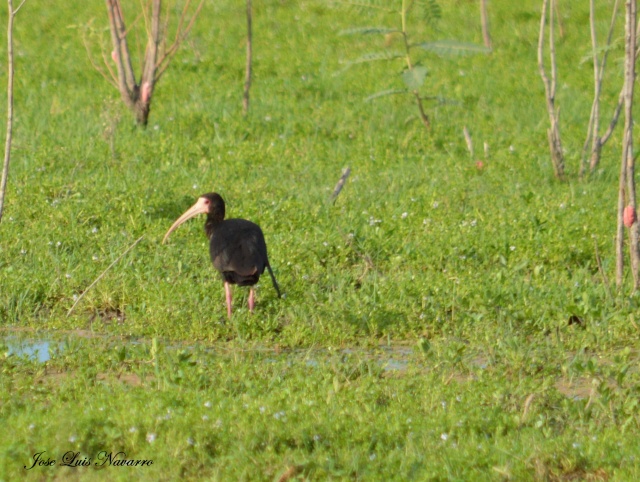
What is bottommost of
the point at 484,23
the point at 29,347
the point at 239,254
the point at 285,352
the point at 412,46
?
the point at 285,352

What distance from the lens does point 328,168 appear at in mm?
10375

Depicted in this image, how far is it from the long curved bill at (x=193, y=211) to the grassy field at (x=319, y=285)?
16 cm

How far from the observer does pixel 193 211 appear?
802 centimetres

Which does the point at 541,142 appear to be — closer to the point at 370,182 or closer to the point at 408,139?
the point at 408,139

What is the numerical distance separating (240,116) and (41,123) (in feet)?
7.13

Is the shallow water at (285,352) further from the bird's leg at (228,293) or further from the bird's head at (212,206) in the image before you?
the bird's head at (212,206)

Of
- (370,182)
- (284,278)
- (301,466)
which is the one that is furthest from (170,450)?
(370,182)

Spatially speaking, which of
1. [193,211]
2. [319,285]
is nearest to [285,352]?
[319,285]

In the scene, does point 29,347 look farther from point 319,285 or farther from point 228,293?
point 319,285
